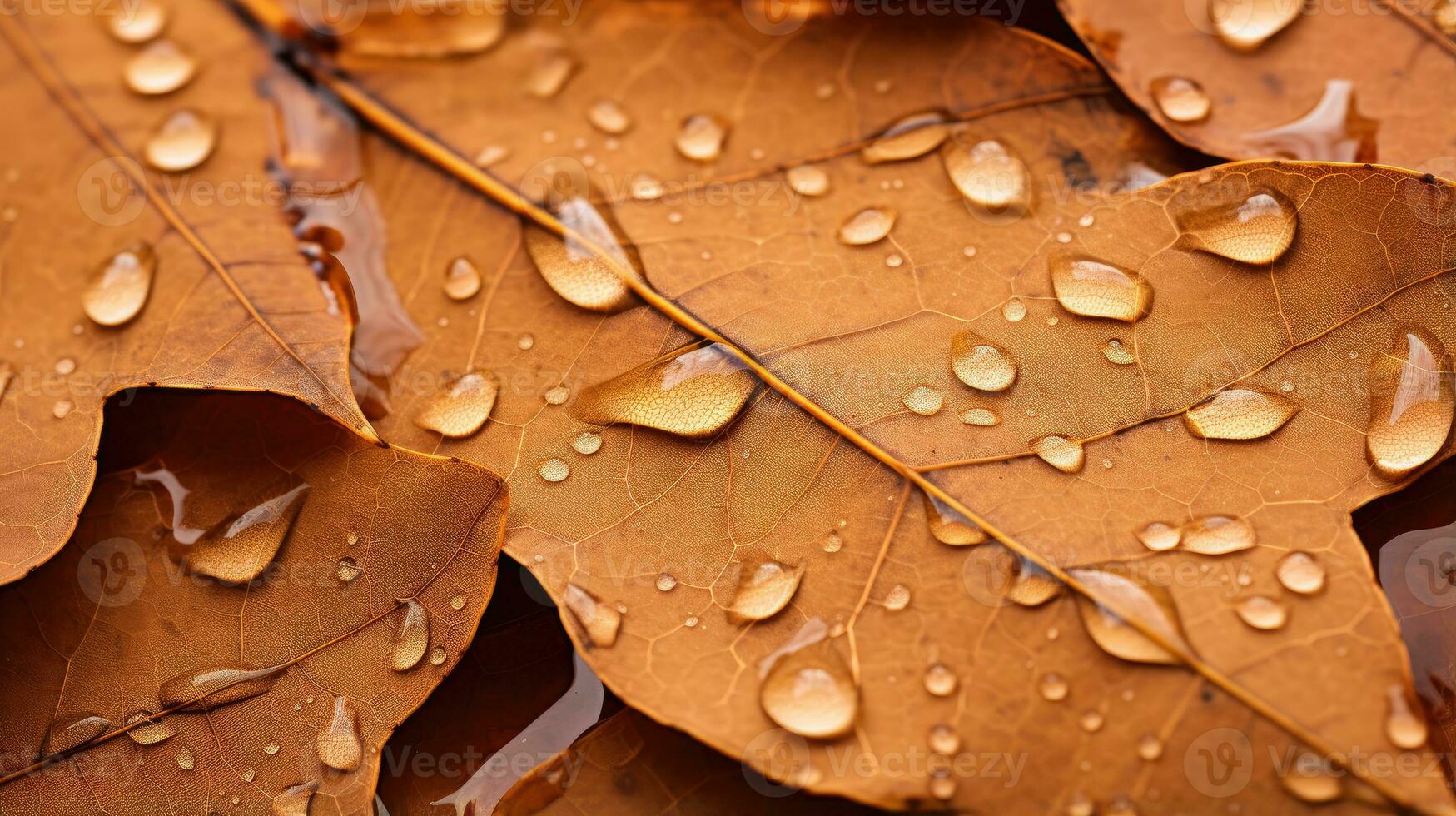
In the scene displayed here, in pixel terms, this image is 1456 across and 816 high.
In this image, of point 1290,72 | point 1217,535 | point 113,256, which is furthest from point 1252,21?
point 113,256

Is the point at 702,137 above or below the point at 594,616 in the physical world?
above

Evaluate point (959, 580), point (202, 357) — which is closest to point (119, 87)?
point (202, 357)

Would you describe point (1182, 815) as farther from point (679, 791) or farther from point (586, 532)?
point (586, 532)

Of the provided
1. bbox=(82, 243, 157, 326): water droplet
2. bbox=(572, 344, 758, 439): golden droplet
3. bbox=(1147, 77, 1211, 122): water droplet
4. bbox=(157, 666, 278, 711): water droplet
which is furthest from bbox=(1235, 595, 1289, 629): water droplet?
bbox=(82, 243, 157, 326): water droplet

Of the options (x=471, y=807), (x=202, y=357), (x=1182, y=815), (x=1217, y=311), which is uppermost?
(x=1217, y=311)

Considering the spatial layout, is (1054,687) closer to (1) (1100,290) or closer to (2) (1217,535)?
(2) (1217,535)

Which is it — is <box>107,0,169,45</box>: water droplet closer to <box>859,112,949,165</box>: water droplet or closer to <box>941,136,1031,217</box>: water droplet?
<box>859,112,949,165</box>: water droplet
